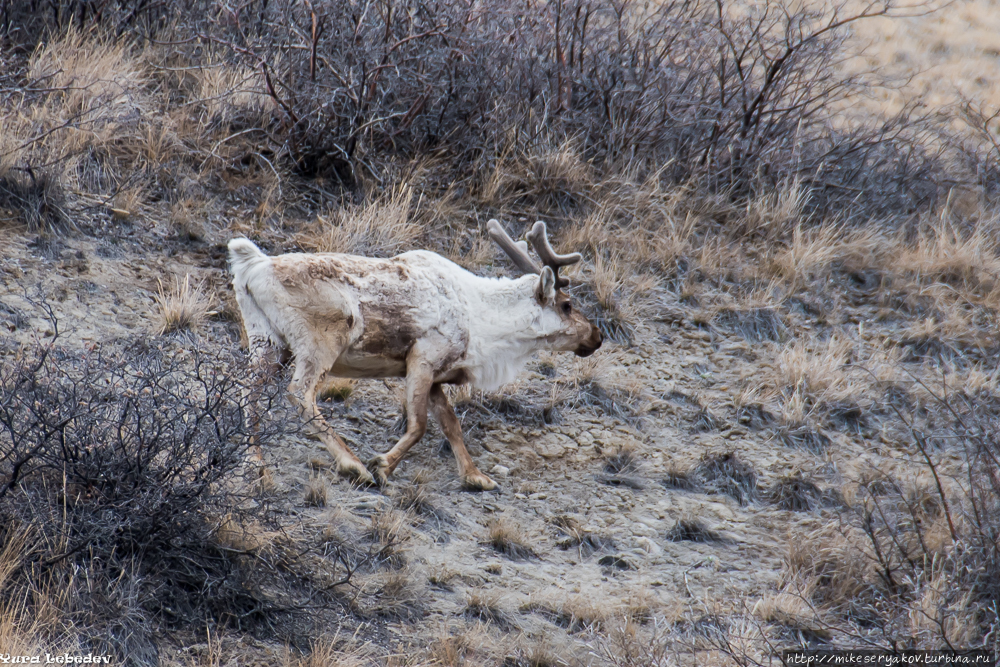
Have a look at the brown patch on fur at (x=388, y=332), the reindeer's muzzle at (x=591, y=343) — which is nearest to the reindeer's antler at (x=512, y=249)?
the reindeer's muzzle at (x=591, y=343)

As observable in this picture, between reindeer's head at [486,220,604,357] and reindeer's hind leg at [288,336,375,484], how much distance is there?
1759mm

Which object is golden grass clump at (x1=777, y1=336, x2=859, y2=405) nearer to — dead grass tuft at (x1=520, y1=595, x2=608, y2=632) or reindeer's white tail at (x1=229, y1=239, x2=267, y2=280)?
dead grass tuft at (x1=520, y1=595, x2=608, y2=632)

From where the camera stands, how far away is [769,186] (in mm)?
10664

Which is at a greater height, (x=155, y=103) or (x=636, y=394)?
(x=155, y=103)

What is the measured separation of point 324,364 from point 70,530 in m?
2.07

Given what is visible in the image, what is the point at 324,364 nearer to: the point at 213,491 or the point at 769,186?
the point at 213,491

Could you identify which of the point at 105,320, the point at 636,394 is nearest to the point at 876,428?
the point at 636,394

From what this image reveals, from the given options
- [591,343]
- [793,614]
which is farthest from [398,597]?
[591,343]

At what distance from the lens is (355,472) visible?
19.7 feet

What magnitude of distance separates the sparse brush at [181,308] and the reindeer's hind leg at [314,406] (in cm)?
160

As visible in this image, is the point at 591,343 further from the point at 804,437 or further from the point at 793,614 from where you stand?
the point at 793,614

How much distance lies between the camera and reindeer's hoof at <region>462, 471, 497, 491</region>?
6.37 m

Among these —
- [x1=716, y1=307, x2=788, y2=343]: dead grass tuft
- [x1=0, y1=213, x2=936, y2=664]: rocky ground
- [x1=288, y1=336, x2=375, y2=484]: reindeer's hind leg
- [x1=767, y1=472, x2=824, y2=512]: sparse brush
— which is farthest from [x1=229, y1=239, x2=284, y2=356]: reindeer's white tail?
[x1=716, y1=307, x2=788, y2=343]: dead grass tuft

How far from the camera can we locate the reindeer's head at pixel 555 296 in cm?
693
